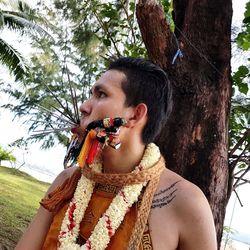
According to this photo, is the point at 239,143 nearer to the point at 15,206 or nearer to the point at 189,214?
the point at 189,214

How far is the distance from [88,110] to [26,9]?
12586 millimetres

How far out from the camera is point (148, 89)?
1481mm

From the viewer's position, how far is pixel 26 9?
13109 millimetres

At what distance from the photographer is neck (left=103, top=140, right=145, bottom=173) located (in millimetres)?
1455

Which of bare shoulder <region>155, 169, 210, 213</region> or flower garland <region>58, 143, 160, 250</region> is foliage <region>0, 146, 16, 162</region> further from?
bare shoulder <region>155, 169, 210, 213</region>

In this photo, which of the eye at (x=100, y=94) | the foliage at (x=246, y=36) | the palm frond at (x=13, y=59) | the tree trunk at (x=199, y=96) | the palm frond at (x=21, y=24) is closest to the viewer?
the eye at (x=100, y=94)

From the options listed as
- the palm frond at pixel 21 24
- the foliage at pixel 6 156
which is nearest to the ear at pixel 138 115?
the palm frond at pixel 21 24

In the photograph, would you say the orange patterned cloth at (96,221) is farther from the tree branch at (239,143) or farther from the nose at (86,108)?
the tree branch at (239,143)

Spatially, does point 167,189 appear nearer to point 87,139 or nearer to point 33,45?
point 87,139

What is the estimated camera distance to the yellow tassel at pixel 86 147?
1.31 metres

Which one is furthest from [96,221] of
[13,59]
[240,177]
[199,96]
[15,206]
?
[13,59]

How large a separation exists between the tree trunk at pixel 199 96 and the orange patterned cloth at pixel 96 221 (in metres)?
0.53

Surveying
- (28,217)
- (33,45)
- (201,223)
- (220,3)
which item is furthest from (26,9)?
(201,223)

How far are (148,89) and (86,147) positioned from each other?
323mm
